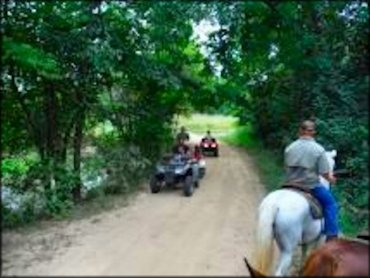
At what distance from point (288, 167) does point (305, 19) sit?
4616mm

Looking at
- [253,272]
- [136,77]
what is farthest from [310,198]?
[136,77]

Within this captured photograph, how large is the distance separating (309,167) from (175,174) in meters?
6.72

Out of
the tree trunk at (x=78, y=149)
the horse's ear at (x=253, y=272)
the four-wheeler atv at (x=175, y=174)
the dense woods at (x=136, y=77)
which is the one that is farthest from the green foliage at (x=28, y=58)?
the horse's ear at (x=253, y=272)

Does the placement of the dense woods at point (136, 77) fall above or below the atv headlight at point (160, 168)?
above

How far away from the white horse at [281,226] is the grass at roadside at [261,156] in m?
8.59

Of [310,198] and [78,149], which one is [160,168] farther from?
[310,198]

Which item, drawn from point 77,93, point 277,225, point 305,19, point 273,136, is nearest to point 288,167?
point 277,225

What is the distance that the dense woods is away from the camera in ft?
43.9

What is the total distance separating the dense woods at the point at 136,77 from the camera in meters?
13.4

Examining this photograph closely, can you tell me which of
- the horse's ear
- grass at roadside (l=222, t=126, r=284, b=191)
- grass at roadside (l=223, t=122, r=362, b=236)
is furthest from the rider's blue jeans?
grass at roadside (l=222, t=126, r=284, b=191)

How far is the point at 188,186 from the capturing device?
16781 mm

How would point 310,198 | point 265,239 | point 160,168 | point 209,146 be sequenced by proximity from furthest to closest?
point 209,146 < point 160,168 < point 310,198 < point 265,239

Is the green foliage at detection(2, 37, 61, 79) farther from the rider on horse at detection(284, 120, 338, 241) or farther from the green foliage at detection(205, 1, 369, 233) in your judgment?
the rider on horse at detection(284, 120, 338, 241)

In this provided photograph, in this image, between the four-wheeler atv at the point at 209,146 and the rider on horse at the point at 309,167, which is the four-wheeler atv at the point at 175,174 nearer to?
the rider on horse at the point at 309,167
